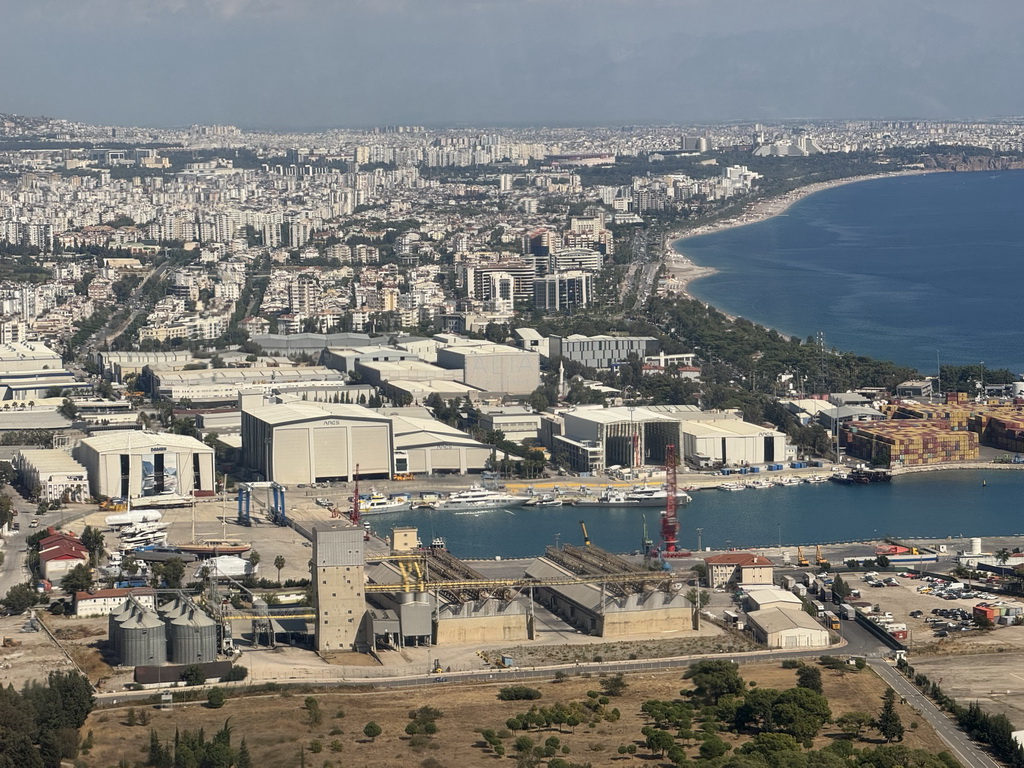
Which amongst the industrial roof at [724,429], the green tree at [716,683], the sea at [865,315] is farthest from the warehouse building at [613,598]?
the industrial roof at [724,429]

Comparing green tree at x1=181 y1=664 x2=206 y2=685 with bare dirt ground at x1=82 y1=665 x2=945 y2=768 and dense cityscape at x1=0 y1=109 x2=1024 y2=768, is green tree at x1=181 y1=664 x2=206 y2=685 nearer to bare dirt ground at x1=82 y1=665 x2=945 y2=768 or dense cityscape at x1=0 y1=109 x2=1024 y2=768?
dense cityscape at x1=0 y1=109 x2=1024 y2=768

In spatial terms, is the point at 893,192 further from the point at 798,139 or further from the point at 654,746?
the point at 654,746

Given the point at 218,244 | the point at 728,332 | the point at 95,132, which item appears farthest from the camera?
the point at 95,132

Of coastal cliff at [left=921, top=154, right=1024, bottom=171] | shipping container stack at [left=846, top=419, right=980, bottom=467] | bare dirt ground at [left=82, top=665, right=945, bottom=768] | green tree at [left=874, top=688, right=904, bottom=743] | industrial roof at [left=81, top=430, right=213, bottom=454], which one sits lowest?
shipping container stack at [left=846, top=419, right=980, bottom=467]

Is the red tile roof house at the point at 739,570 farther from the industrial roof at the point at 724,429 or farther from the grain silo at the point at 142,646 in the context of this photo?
the industrial roof at the point at 724,429

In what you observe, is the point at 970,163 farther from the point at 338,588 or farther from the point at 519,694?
the point at 519,694

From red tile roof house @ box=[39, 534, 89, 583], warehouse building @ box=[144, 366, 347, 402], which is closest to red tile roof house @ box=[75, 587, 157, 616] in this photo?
red tile roof house @ box=[39, 534, 89, 583]

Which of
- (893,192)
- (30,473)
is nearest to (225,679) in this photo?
(30,473)
